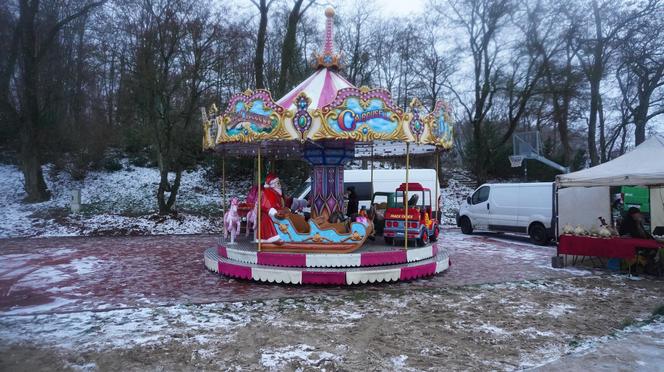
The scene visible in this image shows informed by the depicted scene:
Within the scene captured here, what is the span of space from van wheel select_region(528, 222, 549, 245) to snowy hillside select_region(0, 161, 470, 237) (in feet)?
21.6

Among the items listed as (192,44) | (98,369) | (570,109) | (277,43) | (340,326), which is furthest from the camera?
(570,109)

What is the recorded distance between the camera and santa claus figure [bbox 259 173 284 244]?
8.98m

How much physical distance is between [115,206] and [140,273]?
11.4 m

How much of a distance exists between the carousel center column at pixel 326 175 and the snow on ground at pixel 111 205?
8254mm

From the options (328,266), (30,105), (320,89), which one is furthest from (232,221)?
(30,105)

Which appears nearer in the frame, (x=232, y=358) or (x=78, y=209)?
(x=232, y=358)

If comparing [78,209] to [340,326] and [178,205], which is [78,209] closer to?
[178,205]

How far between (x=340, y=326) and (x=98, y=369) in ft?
9.57

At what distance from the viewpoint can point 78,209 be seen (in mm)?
17734

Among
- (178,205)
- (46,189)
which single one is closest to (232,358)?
(178,205)

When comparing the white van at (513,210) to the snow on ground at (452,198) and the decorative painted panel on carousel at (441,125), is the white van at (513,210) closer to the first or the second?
the snow on ground at (452,198)

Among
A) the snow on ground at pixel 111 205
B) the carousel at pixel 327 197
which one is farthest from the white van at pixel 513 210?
the snow on ground at pixel 111 205

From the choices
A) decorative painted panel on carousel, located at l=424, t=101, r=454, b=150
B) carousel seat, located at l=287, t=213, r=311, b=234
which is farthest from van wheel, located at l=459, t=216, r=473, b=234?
carousel seat, located at l=287, t=213, r=311, b=234

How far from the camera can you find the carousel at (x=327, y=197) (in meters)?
8.15
